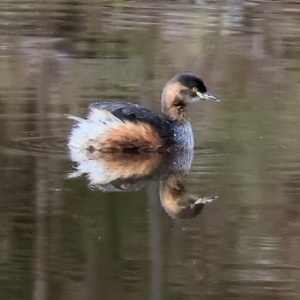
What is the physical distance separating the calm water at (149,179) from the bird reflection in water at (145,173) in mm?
70

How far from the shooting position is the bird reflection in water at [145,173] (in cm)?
644

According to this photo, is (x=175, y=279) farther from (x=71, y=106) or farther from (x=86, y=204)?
(x=71, y=106)

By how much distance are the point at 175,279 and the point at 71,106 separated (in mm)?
4637

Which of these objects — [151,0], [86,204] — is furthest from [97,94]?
[151,0]

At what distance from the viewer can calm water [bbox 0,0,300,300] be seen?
200 inches

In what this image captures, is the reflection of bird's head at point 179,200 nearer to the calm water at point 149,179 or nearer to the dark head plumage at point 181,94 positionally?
the calm water at point 149,179

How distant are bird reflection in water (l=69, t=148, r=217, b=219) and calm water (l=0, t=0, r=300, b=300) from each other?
70 millimetres

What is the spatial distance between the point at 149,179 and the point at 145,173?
0.56 ft

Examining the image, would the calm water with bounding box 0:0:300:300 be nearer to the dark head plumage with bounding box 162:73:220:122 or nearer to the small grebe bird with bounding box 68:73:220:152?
the small grebe bird with bounding box 68:73:220:152

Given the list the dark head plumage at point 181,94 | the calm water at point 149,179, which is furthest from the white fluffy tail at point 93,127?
the dark head plumage at point 181,94

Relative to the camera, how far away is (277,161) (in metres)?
7.58

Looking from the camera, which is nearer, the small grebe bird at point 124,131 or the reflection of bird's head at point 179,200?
the reflection of bird's head at point 179,200

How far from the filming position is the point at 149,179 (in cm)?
705

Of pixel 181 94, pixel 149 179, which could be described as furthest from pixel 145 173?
pixel 181 94
